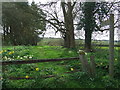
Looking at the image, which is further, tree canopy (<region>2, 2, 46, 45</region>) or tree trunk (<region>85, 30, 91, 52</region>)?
tree canopy (<region>2, 2, 46, 45</region>)

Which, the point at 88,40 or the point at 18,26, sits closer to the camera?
the point at 88,40

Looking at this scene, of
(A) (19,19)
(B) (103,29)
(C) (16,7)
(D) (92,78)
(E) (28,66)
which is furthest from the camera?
(A) (19,19)

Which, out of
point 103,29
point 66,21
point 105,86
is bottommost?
point 105,86

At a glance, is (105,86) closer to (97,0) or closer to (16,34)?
(97,0)

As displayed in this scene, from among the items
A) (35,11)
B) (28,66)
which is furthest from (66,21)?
(28,66)

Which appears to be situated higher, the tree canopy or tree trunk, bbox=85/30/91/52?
the tree canopy

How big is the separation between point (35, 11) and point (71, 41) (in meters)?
4.63

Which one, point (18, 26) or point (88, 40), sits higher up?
point (18, 26)

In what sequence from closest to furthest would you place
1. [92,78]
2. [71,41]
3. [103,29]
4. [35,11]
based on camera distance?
[92,78], [103,29], [71,41], [35,11]

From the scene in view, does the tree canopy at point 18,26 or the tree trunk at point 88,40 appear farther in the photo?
the tree canopy at point 18,26

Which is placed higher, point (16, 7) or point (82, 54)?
point (16, 7)

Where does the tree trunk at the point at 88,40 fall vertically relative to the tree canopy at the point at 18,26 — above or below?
below

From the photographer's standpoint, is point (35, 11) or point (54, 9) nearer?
point (54, 9)

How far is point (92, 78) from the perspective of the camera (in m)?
3.30
